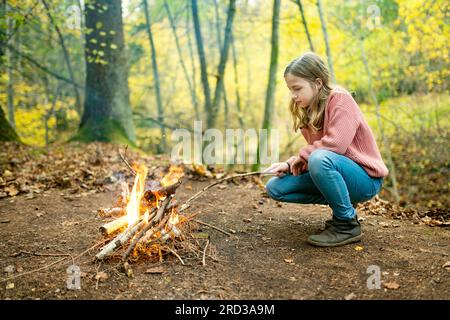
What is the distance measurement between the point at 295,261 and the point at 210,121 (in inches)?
225

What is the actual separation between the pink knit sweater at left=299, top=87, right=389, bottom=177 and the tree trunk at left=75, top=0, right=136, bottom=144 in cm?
587

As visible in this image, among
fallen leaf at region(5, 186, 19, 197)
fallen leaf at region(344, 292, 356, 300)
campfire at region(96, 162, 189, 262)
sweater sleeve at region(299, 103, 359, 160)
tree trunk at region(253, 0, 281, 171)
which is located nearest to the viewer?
fallen leaf at region(344, 292, 356, 300)

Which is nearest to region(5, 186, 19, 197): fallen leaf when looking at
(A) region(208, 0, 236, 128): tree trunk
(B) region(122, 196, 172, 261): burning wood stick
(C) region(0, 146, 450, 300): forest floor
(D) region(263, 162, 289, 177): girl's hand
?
(C) region(0, 146, 450, 300): forest floor

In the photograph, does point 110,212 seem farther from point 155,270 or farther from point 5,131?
point 5,131

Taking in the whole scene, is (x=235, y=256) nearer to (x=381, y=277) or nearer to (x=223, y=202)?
(x=381, y=277)

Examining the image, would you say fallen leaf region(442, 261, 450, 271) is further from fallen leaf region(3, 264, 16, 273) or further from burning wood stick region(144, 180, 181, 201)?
fallen leaf region(3, 264, 16, 273)

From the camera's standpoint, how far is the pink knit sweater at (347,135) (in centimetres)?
283

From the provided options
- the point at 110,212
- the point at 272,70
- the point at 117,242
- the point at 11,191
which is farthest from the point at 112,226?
the point at 272,70

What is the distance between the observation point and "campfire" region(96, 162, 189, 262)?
268cm

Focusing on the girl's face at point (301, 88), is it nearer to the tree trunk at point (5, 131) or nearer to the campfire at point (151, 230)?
the campfire at point (151, 230)

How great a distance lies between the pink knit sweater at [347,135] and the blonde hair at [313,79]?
69 millimetres

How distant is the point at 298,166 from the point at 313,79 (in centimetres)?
73

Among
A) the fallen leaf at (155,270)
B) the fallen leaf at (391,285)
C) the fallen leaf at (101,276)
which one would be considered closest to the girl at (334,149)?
the fallen leaf at (391,285)
